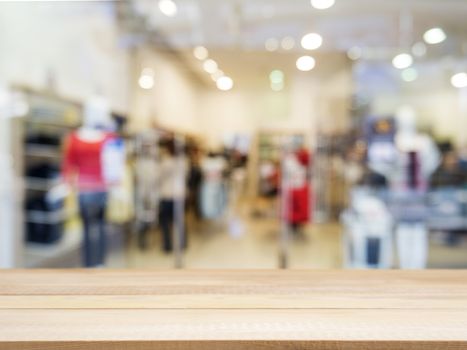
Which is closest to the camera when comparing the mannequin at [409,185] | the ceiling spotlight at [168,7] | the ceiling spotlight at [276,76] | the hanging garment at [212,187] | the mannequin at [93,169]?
the mannequin at [93,169]

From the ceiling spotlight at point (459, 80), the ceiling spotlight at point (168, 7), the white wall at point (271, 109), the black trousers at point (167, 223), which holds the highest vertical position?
the ceiling spotlight at point (168, 7)

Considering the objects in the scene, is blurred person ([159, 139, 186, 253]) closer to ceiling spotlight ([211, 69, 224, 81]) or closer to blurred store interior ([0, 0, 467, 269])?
blurred store interior ([0, 0, 467, 269])

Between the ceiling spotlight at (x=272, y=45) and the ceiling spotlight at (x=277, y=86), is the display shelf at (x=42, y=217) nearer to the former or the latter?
the ceiling spotlight at (x=277, y=86)

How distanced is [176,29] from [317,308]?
4508 millimetres

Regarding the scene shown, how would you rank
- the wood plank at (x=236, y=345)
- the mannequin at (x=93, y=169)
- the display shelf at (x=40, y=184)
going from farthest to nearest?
1. the display shelf at (x=40, y=184)
2. the mannequin at (x=93, y=169)
3. the wood plank at (x=236, y=345)

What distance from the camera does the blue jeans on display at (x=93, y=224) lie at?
11.5 ft

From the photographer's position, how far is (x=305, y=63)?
4785mm

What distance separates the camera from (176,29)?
471cm

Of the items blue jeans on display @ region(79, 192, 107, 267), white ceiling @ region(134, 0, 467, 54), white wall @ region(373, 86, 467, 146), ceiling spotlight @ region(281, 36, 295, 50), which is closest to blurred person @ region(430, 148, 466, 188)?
white wall @ region(373, 86, 467, 146)

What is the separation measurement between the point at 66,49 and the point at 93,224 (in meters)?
1.87

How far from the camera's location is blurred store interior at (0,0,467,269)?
395 cm

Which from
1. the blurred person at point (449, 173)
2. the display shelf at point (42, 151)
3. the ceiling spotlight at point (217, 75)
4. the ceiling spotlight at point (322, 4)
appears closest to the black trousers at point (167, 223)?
the display shelf at point (42, 151)

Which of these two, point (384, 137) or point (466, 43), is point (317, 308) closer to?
point (384, 137)

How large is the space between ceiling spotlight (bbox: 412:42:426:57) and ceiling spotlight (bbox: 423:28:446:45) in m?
0.07
